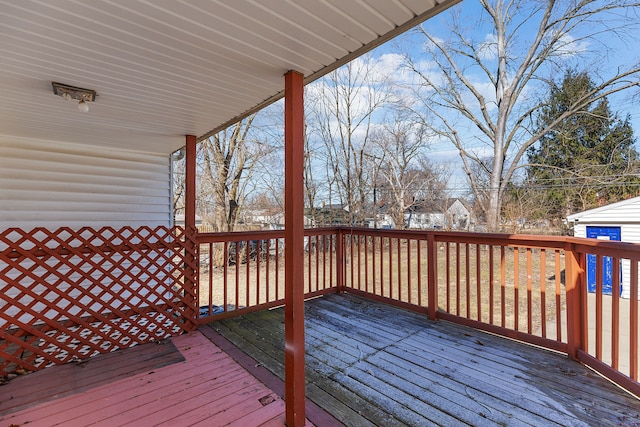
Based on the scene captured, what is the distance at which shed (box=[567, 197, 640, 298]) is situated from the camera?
25.8ft

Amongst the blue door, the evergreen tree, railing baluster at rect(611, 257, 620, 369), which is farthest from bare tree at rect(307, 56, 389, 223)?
railing baluster at rect(611, 257, 620, 369)

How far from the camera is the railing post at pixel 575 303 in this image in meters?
2.34

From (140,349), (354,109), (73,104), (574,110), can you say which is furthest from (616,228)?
(73,104)

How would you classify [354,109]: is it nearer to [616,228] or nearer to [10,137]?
[616,228]

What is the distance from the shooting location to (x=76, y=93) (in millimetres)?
2156

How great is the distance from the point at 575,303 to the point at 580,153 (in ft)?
40.4

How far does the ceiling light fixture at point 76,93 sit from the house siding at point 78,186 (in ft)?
6.51

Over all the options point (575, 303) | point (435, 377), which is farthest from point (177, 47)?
point (575, 303)

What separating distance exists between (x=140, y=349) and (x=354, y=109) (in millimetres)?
10348

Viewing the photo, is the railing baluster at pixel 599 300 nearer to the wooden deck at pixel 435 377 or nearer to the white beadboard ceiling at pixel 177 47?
the wooden deck at pixel 435 377

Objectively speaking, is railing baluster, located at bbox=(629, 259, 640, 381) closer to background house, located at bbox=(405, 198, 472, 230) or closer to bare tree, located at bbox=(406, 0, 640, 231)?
bare tree, located at bbox=(406, 0, 640, 231)

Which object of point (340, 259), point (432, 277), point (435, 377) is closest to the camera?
point (435, 377)

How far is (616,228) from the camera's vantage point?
27.3 ft

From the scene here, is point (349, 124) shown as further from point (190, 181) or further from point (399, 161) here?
point (190, 181)
